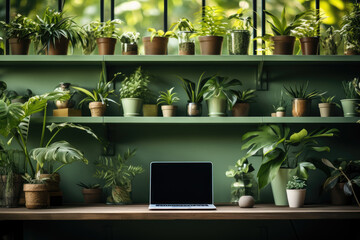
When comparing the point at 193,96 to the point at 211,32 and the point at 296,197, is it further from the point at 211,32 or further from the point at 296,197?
the point at 296,197

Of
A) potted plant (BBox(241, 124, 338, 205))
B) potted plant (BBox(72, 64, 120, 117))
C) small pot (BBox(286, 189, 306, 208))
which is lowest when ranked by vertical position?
small pot (BBox(286, 189, 306, 208))

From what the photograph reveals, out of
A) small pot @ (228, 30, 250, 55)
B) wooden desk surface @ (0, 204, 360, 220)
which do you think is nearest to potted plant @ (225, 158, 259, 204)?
wooden desk surface @ (0, 204, 360, 220)

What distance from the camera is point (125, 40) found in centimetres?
348

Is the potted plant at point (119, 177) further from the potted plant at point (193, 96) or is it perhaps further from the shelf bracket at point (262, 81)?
the shelf bracket at point (262, 81)

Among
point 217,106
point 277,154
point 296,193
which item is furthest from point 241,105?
point 296,193

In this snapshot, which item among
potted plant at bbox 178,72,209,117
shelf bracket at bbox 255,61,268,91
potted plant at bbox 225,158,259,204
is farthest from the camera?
shelf bracket at bbox 255,61,268,91

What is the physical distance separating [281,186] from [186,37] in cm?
142

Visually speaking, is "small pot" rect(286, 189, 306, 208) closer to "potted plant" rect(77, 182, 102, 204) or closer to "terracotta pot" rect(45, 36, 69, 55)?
"potted plant" rect(77, 182, 102, 204)

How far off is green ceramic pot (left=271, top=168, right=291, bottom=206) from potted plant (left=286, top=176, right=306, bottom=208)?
0.31ft

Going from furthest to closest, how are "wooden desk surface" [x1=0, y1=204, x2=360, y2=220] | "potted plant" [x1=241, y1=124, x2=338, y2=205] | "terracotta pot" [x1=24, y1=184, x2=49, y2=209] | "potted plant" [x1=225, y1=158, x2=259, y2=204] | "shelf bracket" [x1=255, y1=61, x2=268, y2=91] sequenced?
1. "shelf bracket" [x1=255, y1=61, x2=268, y2=91]
2. "potted plant" [x1=225, y1=158, x2=259, y2=204]
3. "potted plant" [x1=241, y1=124, x2=338, y2=205]
4. "terracotta pot" [x1=24, y1=184, x2=49, y2=209]
5. "wooden desk surface" [x1=0, y1=204, x2=360, y2=220]

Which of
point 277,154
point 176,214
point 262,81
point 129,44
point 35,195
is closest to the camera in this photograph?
point 176,214

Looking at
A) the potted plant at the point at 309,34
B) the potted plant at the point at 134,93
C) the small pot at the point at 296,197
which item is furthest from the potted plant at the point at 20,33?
the small pot at the point at 296,197

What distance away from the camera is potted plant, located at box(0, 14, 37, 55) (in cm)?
344

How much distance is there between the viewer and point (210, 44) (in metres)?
3.41
